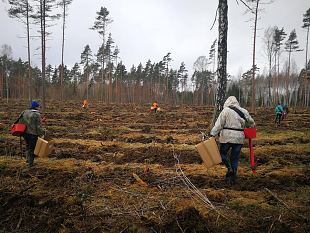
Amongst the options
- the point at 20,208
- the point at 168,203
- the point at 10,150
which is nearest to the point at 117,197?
the point at 168,203

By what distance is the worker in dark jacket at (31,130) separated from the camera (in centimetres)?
758

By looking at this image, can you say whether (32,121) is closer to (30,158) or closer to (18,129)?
(18,129)

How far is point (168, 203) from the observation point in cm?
468

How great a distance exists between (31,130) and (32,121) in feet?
0.87

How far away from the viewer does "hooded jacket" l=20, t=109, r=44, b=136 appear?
7.60 m

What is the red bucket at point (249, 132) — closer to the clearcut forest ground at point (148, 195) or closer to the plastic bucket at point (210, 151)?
the plastic bucket at point (210, 151)

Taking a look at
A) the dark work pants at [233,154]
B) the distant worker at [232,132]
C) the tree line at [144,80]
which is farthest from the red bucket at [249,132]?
the tree line at [144,80]

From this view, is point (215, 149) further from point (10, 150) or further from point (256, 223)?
point (10, 150)

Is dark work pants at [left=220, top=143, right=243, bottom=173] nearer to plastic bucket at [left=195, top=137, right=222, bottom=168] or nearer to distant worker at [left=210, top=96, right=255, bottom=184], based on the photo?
distant worker at [left=210, top=96, right=255, bottom=184]

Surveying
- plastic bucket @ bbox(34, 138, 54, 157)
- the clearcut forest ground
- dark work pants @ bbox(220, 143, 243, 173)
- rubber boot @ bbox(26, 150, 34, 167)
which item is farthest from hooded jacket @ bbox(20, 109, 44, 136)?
dark work pants @ bbox(220, 143, 243, 173)

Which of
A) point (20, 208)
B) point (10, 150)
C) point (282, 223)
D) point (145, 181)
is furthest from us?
point (10, 150)

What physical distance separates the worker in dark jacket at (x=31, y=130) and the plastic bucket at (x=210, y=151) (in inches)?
191

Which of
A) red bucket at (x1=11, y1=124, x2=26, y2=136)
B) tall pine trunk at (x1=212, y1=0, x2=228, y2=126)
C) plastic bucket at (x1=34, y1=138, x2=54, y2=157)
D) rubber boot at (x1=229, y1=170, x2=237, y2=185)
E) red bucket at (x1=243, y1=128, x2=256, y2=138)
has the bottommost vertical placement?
rubber boot at (x1=229, y1=170, x2=237, y2=185)

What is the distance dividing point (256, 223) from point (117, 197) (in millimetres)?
2561
